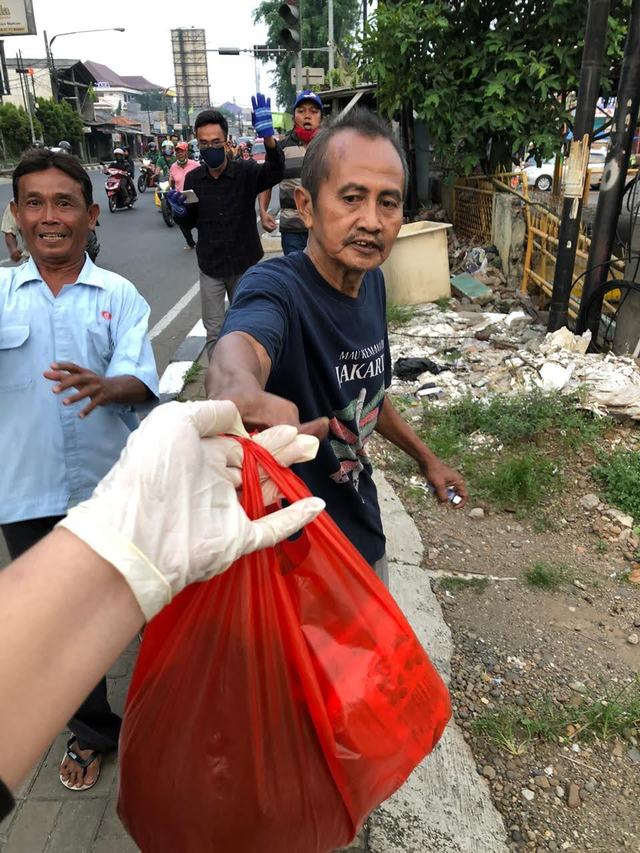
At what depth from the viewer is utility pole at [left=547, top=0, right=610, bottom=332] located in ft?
16.1

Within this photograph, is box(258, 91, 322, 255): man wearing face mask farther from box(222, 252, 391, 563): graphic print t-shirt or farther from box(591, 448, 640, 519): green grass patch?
box(222, 252, 391, 563): graphic print t-shirt

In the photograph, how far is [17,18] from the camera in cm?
3497

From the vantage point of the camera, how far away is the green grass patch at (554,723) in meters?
2.13

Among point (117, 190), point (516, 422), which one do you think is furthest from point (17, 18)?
point (516, 422)

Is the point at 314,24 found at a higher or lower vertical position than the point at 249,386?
higher

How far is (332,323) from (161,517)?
0.92 meters

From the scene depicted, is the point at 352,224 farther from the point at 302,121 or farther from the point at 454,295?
the point at 454,295

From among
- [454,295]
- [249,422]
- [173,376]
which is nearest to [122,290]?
[249,422]

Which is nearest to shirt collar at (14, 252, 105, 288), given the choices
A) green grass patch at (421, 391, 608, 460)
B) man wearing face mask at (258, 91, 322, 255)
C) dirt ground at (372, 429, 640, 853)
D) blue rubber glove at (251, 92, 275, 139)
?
dirt ground at (372, 429, 640, 853)

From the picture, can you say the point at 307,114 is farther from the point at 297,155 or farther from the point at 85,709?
the point at 85,709

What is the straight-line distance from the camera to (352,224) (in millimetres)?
1483

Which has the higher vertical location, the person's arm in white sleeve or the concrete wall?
the person's arm in white sleeve

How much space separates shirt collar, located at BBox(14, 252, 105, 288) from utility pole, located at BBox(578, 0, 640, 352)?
4.13 metres

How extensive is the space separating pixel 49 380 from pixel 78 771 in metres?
1.18
